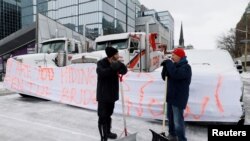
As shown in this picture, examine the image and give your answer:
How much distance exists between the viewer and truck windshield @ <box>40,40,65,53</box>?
41.2ft

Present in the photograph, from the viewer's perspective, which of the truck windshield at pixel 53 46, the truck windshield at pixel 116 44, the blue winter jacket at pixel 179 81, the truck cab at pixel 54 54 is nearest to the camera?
the blue winter jacket at pixel 179 81

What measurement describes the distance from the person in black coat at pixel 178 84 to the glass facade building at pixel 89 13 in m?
45.0

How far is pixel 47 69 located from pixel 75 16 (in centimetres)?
5127

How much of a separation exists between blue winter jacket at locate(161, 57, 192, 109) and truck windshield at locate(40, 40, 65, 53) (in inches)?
350

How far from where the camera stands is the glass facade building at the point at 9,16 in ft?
211

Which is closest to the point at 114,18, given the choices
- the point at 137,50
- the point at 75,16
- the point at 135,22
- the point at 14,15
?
the point at 75,16

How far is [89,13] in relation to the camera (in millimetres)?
55375

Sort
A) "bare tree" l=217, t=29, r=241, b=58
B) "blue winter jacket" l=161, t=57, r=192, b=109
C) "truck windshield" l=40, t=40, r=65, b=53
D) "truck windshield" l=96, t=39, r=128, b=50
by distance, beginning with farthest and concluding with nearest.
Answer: "bare tree" l=217, t=29, r=241, b=58 < "truck windshield" l=40, t=40, r=65, b=53 < "truck windshield" l=96, t=39, r=128, b=50 < "blue winter jacket" l=161, t=57, r=192, b=109

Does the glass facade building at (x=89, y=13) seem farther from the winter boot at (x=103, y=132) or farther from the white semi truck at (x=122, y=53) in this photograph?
the winter boot at (x=103, y=132)

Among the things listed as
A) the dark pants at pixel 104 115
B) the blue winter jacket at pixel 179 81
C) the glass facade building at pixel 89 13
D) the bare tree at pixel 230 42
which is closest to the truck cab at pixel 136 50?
the dark pants at pixel 104 115

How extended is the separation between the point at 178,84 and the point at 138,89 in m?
2.53

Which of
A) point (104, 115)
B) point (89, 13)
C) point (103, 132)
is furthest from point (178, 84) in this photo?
point (89, 13)

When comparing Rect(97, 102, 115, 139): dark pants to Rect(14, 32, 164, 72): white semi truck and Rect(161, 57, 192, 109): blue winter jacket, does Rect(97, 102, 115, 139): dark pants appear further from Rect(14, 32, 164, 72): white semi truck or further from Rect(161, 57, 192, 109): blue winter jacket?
Rect(14, 32, 164, 72): white semi truck

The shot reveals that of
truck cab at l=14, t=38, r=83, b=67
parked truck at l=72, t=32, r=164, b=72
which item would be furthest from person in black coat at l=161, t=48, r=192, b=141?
truck cab at l=14, t=38, r=83, b=67
